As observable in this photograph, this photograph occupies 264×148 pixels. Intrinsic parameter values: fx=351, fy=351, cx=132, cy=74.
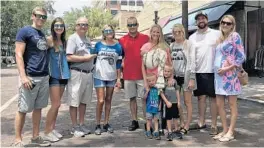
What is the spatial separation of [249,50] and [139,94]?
12.7m

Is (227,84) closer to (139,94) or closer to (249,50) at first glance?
(139,94)

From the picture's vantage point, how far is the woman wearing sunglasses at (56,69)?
5.67m

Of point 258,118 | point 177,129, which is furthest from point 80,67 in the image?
point 258,118

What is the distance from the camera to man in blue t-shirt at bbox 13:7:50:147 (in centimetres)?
508

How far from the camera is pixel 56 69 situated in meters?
5.70

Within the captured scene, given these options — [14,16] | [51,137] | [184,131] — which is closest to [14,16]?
[14,16]

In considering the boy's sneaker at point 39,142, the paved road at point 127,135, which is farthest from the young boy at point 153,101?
the boy's sneaker at point 39,142

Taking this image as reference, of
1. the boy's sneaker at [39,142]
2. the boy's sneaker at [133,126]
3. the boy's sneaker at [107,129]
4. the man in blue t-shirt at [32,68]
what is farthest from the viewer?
the boy's sneaker at [133,126]

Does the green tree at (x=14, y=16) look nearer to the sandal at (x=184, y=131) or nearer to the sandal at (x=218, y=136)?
the sandal at (x=184, y=131)

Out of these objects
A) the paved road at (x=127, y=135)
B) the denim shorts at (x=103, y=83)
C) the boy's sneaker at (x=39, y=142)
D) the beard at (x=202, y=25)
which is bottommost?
the paved road at (x=127, y=135)

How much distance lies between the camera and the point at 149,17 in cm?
4228

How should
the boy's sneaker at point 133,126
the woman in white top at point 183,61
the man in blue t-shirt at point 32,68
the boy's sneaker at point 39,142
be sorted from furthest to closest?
the boy's sneaker at point 133,126, the woman in white top at point 183,61, the boy's sneaker at point 39,142, the man in blue t-shirt at point 32,68

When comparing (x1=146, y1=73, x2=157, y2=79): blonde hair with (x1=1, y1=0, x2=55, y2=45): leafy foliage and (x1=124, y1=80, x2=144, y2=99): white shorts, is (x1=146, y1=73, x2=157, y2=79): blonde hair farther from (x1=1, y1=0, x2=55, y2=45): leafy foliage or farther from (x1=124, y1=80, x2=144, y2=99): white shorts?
(x1=1, y1=0, x2=55, y2=45): leafy foliage

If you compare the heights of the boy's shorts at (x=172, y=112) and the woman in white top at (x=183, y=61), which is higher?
the woman in white top at (x=183, y=61)
